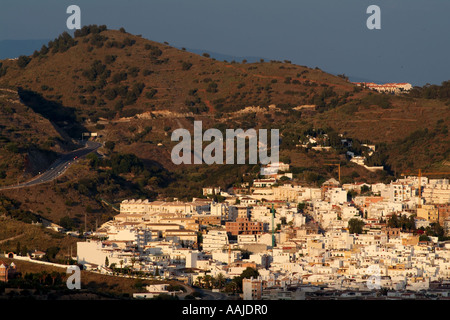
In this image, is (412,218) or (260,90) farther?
(260,90)

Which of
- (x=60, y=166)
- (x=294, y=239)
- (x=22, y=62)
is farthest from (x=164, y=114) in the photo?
(x=294, y=239)

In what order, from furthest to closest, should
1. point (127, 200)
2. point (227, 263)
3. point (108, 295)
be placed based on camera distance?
point (127, 200) < point (227, 263) < point (108, 295)

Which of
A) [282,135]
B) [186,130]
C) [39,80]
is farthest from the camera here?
[39,80]

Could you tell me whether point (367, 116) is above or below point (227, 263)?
above

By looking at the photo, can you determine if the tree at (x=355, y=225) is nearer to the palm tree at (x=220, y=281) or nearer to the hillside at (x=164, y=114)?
the hillside at (x=164, y=114)

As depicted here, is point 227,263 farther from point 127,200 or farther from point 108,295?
point 127,200

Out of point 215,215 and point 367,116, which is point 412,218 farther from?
point 367,116

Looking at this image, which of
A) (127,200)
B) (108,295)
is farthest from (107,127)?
(108,295)
